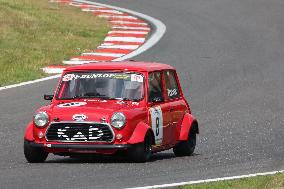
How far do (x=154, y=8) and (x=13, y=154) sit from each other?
21.2 meters

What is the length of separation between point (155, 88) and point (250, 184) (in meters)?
3.73

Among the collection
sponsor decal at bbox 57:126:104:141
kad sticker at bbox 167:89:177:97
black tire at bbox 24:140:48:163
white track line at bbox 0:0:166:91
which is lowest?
white track line at bbox 0:0:166:91

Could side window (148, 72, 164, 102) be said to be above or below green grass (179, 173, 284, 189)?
below

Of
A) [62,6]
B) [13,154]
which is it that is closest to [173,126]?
[13,154]

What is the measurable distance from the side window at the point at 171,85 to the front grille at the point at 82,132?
5.44ft

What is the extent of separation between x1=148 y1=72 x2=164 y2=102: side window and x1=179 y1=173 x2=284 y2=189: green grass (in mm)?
3148

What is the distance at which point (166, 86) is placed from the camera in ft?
48.1

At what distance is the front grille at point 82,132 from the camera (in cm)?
1318

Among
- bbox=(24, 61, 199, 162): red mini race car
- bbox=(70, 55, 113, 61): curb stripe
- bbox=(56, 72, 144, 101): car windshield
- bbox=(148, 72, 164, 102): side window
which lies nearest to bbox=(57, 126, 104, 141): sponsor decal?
bbox=(24, 61, 199, 162): red mini race car

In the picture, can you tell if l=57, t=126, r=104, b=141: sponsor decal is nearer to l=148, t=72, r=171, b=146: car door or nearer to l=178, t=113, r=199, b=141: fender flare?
l=148, t=72, r=171, b=146: car door

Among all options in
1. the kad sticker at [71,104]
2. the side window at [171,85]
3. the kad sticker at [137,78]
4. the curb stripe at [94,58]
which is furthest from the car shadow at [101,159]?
the curb stripe at [94,58]

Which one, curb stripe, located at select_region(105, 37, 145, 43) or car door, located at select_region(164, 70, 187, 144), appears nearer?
car door, located at select_region(164, 70, 187, 144)

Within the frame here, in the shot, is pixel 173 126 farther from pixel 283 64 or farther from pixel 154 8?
pixel 154 8

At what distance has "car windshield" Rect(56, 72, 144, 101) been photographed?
13977 mm
